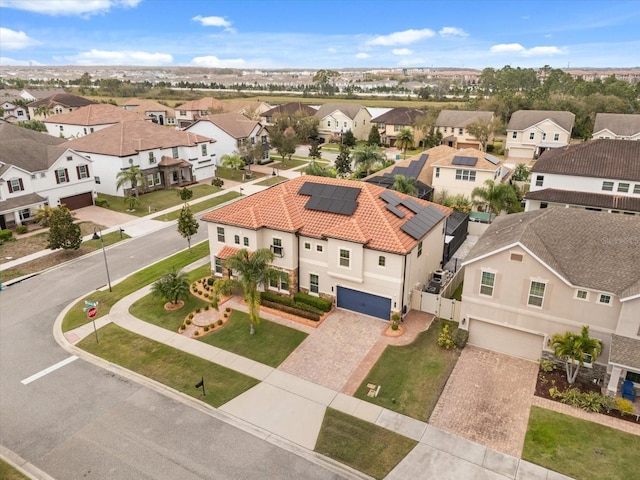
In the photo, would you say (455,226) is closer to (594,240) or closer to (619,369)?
(594,240)

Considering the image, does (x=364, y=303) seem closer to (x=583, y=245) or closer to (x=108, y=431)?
(x=583, y=245)

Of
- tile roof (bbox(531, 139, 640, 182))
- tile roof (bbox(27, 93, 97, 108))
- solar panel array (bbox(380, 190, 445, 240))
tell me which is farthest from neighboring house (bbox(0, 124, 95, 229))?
tile roof (bbox(27, 93, 97, 108))

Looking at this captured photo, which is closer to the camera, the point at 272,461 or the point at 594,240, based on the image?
the point at 272,461

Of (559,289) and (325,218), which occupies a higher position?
(325,218)

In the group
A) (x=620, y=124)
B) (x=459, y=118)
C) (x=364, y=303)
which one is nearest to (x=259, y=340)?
(x=364, y=303)

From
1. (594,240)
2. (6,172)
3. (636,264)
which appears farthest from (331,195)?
(6,172)

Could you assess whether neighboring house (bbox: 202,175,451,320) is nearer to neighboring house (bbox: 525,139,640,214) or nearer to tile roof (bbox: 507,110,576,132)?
neighboring house (bbox: 525,139,640,214)
